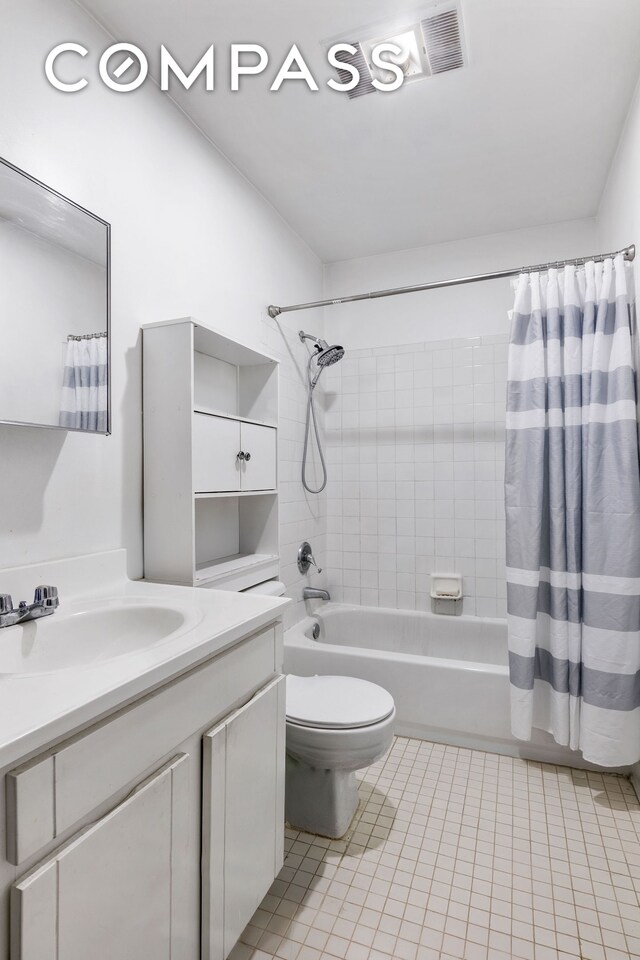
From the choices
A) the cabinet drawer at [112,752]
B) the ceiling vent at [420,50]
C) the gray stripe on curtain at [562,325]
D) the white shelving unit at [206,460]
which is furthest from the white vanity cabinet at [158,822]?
the ceiling vent at [420,50]

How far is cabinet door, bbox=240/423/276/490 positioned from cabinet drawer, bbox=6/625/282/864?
32.6 inches

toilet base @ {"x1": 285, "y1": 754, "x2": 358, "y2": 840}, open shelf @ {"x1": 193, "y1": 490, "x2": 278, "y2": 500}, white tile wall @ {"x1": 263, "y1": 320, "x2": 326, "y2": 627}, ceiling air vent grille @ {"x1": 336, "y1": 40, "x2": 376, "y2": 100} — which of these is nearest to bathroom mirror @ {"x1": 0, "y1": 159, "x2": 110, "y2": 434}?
open shelf @ {"x1": 193, "y1": 490, "x2": 278, "y2": 500}

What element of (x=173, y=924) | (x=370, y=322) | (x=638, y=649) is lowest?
(x=173, y=924)

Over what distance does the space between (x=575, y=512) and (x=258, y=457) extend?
1.23 m

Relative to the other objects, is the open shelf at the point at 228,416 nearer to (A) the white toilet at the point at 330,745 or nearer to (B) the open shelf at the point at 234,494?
(B) the open shelf at the point at 234,494

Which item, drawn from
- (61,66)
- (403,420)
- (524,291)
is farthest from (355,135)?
(403,420)

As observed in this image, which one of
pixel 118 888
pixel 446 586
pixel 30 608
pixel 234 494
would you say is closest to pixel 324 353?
pixel 234 494

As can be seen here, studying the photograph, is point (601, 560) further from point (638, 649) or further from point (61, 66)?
point (61, 66)

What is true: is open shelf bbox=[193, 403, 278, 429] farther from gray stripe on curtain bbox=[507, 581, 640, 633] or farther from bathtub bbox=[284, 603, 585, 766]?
gray stripe on curtain bbox=[507, 581, 640, 633]

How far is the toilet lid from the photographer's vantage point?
1.55 m

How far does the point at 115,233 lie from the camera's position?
1.53 meters

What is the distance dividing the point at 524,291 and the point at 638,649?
143cm

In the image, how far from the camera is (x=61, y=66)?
136 centimetres

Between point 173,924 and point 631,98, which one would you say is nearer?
point 173,924
